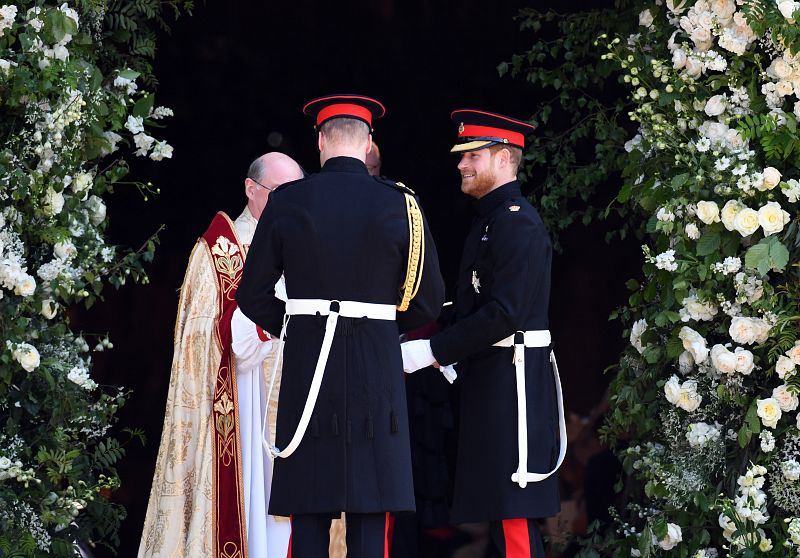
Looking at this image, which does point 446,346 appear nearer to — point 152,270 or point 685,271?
point 685,271

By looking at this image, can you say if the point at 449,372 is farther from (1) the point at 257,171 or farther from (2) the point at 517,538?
(1) the point at 257,171

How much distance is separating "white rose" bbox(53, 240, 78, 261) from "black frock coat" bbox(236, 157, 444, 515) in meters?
0.62

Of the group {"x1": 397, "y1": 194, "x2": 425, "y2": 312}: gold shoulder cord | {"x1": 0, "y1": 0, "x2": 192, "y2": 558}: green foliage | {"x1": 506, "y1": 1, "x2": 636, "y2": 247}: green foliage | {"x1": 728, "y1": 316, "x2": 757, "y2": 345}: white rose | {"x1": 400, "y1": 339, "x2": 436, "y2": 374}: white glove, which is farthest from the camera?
{"x1": 506, "y1": 1, "x2": 636, "y2": 247}: green foliage

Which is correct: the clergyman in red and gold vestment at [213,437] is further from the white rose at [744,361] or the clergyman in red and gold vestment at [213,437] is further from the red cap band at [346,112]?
the white rose at [744,361]

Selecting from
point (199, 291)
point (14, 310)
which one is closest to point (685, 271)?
point (199, 291)

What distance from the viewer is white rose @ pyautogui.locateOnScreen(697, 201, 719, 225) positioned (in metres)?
4.43

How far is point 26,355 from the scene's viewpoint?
13.5ft

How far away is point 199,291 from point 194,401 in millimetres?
380

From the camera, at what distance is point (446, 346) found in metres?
4.47

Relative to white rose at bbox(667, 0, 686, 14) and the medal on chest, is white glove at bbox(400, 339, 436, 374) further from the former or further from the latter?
white rose at bbox(667, 0, 686, 14)

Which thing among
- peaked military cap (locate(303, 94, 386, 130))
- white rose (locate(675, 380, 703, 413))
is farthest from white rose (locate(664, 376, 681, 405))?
peaked military cap (locate(303, 94, 386, 130))

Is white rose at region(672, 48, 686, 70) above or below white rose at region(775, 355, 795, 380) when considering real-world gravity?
above

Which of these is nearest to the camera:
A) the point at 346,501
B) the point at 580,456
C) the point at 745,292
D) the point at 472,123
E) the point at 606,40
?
the point at 346,501

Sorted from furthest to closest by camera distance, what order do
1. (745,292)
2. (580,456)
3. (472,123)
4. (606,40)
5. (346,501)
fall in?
1. (580,456)
2. (606,40)
3. (472,123)
4. (745,292)
5. (346,501)
